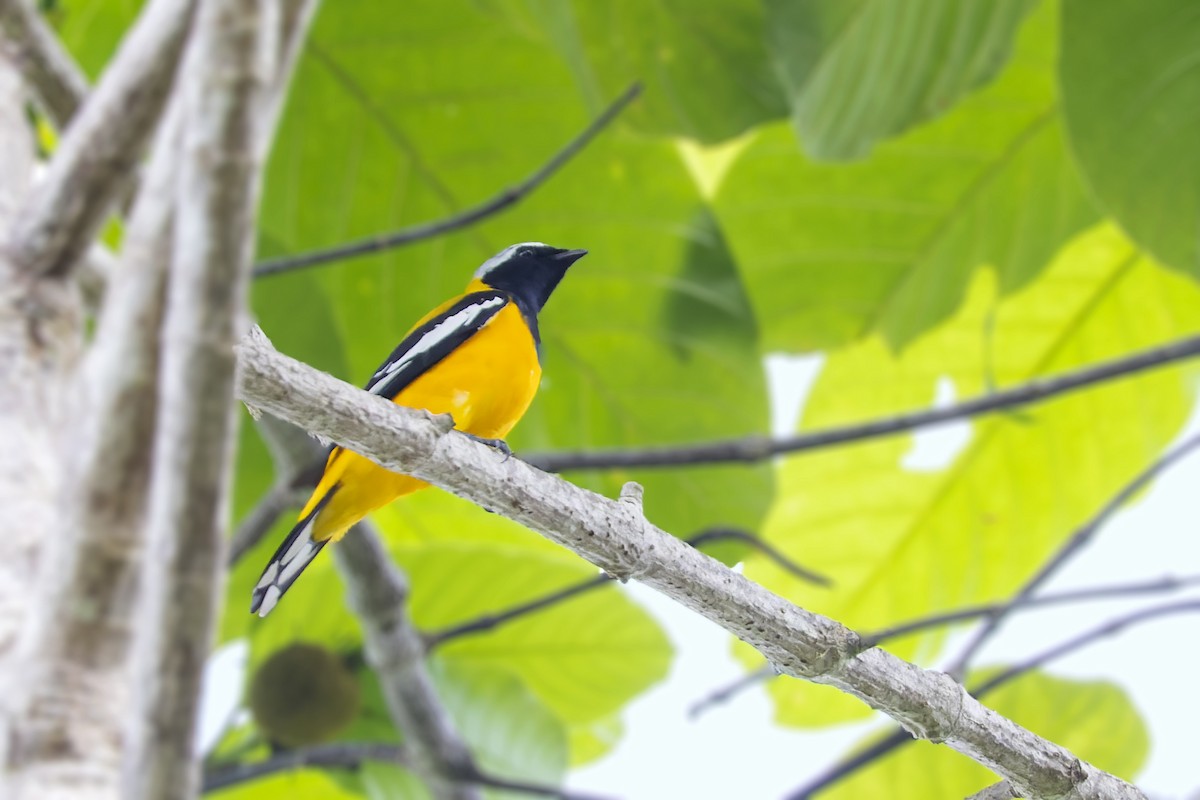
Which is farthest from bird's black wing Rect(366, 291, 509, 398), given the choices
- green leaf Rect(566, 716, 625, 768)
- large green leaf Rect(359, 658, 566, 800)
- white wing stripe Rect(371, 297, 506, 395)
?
green leaf Rect(566, 716, 625, 768)

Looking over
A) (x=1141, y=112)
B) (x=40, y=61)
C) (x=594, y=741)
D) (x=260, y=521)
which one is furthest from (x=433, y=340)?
(x=594, y=741)

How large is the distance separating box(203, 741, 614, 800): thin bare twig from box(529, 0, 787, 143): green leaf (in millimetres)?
1038

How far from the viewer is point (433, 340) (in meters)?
0.64

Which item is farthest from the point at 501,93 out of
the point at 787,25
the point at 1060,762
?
the point at 1060,762

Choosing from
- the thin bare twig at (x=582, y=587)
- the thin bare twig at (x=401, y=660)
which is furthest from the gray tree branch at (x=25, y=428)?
the thin bare twig at (x=582, y=587)

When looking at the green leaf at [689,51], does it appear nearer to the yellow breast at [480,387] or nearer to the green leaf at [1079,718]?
the green leaf at [1079,718]

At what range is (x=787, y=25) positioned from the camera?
201cm

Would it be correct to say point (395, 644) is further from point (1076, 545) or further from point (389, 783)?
point (1076, 545)

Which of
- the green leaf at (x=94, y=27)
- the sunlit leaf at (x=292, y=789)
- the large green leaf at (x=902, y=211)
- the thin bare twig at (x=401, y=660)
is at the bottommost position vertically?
the thin bare twig at (x=401, y=660)

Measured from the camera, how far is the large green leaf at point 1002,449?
95.0 inches

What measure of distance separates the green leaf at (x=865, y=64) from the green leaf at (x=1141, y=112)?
165mm

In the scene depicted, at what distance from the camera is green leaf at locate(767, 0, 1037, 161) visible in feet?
6.51

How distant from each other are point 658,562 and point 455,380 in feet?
0.58

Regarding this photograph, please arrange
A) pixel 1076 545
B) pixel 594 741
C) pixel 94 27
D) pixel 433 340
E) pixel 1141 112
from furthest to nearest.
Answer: pixel 594 741
pixel 94 27
pixel 1141 112
pixel 1076 545
pixel 433 340
